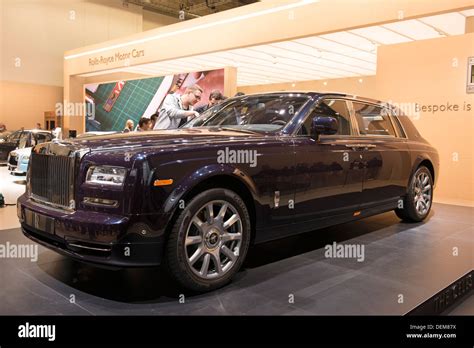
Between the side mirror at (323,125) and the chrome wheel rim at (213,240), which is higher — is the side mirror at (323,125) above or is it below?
above

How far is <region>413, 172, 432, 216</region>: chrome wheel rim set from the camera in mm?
5156

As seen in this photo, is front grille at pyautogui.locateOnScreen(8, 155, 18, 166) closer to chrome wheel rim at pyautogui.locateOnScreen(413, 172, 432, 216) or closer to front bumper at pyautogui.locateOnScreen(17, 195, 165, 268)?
front bumper at pyautogui.locateOnScreen(17, 195, 165, 268)

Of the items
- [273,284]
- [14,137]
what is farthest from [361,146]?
[14,137]

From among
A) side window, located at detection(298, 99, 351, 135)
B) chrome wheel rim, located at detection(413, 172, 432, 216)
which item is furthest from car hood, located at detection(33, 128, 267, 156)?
chrome wheel rim, located at detection(413, 172, 432, 216)

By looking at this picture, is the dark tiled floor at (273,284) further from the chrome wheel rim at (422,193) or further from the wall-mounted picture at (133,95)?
the wall-mounted picture at (133,95)

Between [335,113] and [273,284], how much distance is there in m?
1.78

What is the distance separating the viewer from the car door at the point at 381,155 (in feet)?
13.5

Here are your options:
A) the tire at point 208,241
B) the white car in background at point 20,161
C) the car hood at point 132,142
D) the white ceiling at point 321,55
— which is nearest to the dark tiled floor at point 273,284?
the tire at point 208,241

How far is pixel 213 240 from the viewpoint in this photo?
9.36ft

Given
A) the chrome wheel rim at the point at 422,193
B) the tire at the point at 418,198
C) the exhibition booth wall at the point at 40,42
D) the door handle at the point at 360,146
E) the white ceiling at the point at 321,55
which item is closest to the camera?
the door handle at the point at 360,146

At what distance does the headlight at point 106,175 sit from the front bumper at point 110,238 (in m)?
0.20

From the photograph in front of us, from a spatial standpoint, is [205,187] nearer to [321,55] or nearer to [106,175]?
[106,175]

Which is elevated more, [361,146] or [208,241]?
[361,146]
